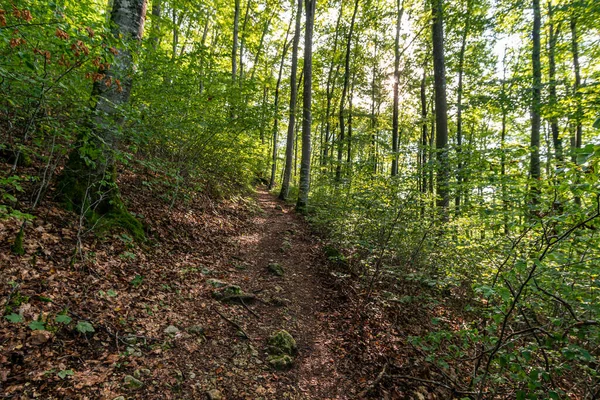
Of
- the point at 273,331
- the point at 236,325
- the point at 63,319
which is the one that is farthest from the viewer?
the point at 273,331

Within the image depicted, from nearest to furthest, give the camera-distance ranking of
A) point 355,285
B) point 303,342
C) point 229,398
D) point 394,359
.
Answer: point 229,398
point 394,359
point 303,342
point 355,285

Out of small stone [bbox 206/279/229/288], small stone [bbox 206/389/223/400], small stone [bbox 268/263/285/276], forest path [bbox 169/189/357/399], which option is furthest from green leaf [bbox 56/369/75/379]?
small stone [bbox 268/263/285/276]

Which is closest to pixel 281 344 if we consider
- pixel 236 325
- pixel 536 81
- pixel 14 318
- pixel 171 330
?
pixel 236 325

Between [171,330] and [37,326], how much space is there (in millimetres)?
1306

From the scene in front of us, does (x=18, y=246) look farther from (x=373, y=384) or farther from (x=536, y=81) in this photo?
(x=536, y=81)

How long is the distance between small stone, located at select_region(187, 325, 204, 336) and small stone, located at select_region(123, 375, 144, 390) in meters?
0.95

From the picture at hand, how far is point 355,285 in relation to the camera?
5637 millimetres

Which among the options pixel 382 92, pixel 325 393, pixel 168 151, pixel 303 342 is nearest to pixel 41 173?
pixel 168 151

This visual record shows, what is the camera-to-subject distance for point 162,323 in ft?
11.3

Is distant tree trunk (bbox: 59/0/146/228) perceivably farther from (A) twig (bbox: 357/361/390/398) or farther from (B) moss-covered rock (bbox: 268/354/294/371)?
(A) twig (bbox: 357/361/390/398)

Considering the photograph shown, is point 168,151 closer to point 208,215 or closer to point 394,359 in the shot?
point 208,215

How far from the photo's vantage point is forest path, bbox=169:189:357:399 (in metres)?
3.08

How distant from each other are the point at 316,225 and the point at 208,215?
145 inches

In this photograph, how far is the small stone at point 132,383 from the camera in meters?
2.48
